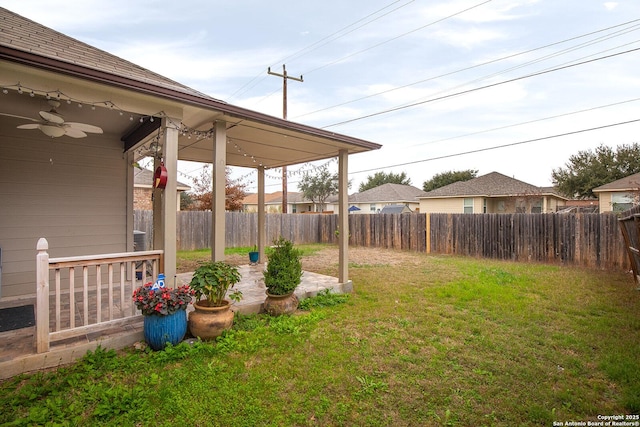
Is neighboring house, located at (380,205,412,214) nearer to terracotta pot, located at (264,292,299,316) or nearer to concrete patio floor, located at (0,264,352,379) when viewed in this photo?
terracotta pot, located at (264,292,299,316)

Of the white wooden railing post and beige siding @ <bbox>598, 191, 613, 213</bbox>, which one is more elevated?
beige siding @ <bbox>598, 191, 613, 213</bbox>

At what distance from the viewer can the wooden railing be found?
265cm

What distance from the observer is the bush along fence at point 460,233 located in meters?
7.72

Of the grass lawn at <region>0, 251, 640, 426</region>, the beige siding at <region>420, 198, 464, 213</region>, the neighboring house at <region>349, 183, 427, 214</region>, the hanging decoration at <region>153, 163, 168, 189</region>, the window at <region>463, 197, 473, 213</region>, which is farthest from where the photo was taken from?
the neighboring house at <region>349, 183, 427, 214</region>

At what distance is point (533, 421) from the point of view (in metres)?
2.12

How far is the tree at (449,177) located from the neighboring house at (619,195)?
15037 mm

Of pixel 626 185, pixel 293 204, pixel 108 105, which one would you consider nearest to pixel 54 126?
pixel 108 105

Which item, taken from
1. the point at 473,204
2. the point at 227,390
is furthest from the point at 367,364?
the point at 473,204

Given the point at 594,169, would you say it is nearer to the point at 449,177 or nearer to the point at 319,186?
the point at 449,177

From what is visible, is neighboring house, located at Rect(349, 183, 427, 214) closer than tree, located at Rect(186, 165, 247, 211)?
No

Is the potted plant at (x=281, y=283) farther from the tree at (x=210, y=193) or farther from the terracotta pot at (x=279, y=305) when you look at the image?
the tree at (x=210, y=193)

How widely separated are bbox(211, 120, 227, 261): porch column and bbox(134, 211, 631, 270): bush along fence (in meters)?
8.15

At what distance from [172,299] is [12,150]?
3.58 metres

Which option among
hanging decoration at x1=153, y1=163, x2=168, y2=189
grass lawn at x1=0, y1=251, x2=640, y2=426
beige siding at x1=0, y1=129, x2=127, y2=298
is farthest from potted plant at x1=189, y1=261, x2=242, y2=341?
beige siding at x1=0, y1=129, x2=127, y2=298
